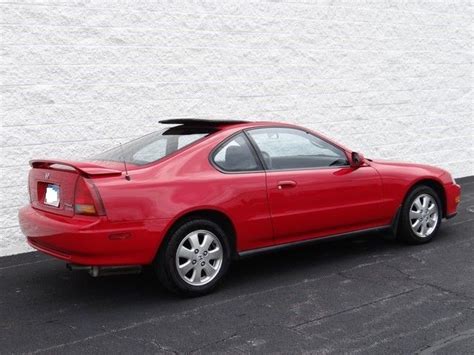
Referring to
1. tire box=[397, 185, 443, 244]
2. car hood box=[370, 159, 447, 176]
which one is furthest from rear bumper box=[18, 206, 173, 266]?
tire box=[397, 185, 443, 244]

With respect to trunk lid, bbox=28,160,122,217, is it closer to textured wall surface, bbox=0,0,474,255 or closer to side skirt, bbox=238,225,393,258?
side skirt, bbox=238,225,393,258

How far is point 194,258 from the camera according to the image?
16.6 feet

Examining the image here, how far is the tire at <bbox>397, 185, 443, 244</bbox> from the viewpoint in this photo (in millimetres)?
6569

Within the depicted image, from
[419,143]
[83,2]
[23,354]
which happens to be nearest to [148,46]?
[83,2]

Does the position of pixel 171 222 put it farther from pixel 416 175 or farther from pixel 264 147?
pixel 416 175

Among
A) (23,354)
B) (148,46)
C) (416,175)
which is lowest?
(23,354)

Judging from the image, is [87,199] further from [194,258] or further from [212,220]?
[212,220]

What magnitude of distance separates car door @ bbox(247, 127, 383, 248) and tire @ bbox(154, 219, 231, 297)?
618 millimetres

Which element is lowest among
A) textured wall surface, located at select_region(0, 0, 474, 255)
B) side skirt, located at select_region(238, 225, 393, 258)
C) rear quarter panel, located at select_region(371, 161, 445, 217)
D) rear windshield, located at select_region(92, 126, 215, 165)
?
side skirt, located at select_region(238, 225, 393, 258)

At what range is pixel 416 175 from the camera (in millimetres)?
6594

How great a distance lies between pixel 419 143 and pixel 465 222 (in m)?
3.66

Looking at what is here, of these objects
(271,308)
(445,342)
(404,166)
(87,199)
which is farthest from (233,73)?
(445,342)

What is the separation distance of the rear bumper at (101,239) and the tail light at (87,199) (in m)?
0.05

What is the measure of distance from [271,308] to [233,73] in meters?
4.60
